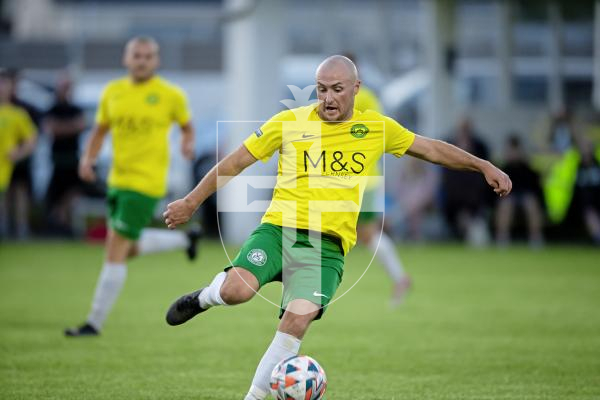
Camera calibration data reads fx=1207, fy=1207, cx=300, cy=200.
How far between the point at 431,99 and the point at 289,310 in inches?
750

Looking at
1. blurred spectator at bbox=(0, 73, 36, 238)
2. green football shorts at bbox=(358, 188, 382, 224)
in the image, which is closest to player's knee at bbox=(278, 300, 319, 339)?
green football shorts at bbox=(358, 188, 382, 224)

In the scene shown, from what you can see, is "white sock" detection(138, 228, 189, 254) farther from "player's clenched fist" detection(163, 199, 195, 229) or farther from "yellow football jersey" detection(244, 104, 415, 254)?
"player's clenched fist" detection(163, 199, 195, 229)

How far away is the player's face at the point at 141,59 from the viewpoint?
34.4 ft

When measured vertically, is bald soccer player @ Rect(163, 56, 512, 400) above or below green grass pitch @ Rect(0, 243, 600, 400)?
above

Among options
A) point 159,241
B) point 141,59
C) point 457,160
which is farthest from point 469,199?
point 457,160

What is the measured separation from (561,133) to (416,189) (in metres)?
2.85

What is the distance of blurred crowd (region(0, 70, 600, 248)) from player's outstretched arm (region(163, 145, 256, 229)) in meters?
14.4

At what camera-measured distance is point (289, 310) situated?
6559 millimetres

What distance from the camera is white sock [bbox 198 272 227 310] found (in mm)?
6723

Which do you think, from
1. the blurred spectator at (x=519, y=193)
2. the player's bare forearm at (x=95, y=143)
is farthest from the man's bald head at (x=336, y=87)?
the blurred spectator at (x=519, y=193)

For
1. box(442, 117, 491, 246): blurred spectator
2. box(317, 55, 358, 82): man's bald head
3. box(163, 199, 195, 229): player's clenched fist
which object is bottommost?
box(442, 117, 491, 246): blurred spectator

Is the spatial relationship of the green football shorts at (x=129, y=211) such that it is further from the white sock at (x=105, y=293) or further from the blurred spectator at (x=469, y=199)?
the blurred spectator at (x=469, y=199)

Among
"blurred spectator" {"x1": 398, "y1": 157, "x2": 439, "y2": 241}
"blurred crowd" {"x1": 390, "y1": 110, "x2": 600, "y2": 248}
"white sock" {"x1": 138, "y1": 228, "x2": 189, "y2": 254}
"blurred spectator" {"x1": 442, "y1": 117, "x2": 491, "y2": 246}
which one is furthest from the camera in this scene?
"blurred spectator" {"x1": 398, "y1": 157, "x2": 439, "y2": 241}

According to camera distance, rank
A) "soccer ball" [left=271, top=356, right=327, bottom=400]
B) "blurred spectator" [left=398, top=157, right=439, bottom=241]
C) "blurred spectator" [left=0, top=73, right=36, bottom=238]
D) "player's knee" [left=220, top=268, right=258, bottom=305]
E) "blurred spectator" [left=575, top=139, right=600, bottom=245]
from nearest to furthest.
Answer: "soccer ball" [left=271, top=356, right=327, bottom=400] < "player's knee" [left=220, top=268, right=258, bottom=305] < "blurred spectator" [left=0, top=73, right=36, bottom=238] < "blurred spectator" [left=575, top=139, right=600, bottom=245] < "blurred spectator" [left=398, top=157, right=439, bottom=241]
